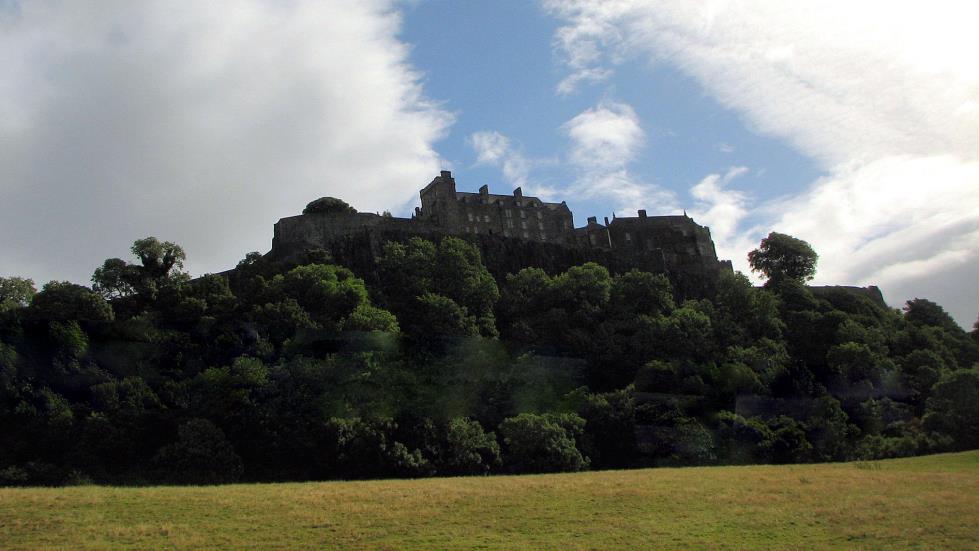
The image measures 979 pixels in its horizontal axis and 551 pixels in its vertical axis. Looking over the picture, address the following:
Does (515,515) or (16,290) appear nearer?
(515,515)

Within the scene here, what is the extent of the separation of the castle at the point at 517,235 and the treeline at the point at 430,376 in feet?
15.8

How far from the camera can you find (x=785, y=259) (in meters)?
101

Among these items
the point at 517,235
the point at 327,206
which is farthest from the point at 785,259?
the point at 327,206

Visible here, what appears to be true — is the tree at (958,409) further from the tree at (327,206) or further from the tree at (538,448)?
the tree at (327,206)

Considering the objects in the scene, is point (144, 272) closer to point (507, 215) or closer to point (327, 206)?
point (327, 206)

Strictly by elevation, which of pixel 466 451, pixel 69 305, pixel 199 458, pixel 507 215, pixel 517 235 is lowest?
pixel 466 451

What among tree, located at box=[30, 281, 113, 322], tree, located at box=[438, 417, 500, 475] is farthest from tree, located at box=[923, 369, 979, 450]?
tree, located at box=[30, 281, 113, 322]

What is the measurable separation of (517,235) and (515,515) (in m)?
71.2

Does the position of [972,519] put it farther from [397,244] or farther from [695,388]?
[397,244]

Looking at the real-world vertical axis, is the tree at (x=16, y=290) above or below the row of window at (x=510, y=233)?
below

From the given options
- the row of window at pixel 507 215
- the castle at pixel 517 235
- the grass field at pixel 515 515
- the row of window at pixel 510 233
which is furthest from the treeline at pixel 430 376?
the row of window at pixel 507 215

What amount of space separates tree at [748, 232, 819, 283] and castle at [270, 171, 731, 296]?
558 centimetres

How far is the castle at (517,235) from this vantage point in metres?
82.2

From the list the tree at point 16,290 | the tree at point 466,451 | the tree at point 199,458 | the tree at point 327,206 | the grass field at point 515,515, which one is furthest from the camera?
the tree at point 327,206
